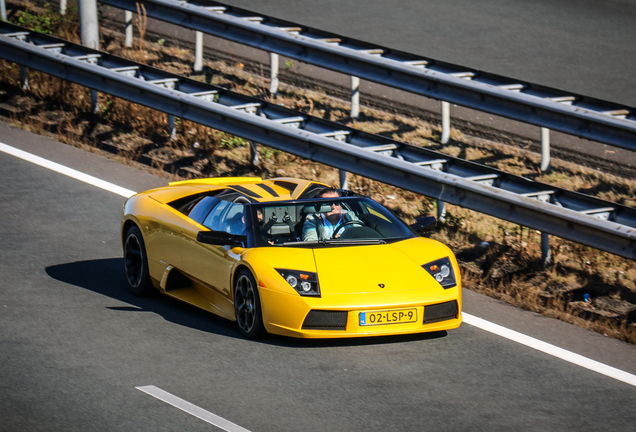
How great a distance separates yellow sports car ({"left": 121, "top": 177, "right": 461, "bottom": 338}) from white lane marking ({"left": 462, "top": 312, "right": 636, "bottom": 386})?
0.75 meters

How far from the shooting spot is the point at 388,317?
7.23 metres

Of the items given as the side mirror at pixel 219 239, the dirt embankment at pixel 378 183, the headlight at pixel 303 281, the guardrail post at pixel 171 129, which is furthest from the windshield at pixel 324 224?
the guardrail post at pixel 171 129

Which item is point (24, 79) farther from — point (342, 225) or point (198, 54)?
point (342, 225)

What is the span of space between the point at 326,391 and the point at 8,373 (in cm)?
225

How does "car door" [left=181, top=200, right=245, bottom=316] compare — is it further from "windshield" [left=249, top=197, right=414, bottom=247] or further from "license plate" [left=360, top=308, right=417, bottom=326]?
"license plate" [left=360, top=308, right=417, bottom=326]

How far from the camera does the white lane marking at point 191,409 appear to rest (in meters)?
5.83

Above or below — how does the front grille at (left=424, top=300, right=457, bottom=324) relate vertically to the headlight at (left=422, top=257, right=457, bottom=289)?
below

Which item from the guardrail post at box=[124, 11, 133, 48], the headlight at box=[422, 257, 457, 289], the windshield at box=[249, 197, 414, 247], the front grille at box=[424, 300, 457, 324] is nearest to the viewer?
the front grille at box=[424, 300, 457, 324]

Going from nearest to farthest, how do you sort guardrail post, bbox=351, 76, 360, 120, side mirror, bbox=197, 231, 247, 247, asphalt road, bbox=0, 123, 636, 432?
asphalt road, bbox=0, 123, 636, 432 < side mirror, bbox=197, 231, 247, 247 < guardrail post, bbox=351, 76, 360, 120

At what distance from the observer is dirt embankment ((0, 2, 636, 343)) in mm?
9125

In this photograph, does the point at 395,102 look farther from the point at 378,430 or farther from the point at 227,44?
the point at 378,430

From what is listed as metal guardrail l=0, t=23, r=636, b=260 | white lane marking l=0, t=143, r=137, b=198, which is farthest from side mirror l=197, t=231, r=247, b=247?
white lane marking l=0, t=143, r=137, b=198

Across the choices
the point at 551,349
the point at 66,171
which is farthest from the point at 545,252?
the point at 66,171

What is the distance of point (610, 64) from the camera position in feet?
51.4
